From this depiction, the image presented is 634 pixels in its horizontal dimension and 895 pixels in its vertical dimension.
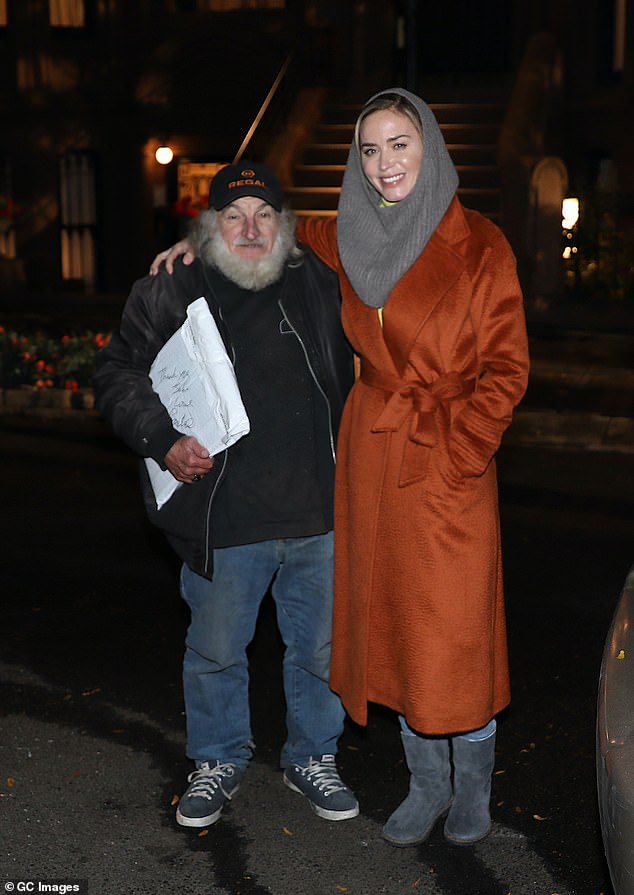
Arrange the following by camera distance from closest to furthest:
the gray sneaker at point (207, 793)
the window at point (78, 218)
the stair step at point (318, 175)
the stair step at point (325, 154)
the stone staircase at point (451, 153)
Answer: the gray sneaker at point (207, 793) < the stone staircase at point (451, 153) < the stair step at point (318, 175) < the stair step at point (325, 154) < the window at point (78, 218)

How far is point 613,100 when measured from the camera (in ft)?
79.4

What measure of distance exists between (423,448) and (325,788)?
52.1 inches

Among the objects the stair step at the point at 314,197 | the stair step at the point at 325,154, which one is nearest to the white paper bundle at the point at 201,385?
the stair step at the point at 314,197

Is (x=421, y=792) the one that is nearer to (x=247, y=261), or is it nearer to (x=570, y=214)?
(x=247, y=261)

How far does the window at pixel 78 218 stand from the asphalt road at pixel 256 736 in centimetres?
1870

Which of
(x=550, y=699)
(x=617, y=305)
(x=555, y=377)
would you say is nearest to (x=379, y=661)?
(x=550, y=699)

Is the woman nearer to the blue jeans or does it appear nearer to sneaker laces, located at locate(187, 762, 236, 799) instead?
the blue jeans

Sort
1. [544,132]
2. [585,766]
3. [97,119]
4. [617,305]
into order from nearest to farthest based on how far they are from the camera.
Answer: [585,766] < [617,305] < [544,132] < [97,119]

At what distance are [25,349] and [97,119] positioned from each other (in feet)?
42.6

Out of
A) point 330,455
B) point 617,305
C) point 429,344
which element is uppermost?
point 429,344

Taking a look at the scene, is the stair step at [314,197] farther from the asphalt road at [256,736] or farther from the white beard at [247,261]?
the white beard at [247,261]

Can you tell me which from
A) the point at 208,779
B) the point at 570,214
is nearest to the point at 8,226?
the point at 570,214

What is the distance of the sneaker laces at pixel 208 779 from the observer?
466cm

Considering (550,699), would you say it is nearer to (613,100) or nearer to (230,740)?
(230,740)
